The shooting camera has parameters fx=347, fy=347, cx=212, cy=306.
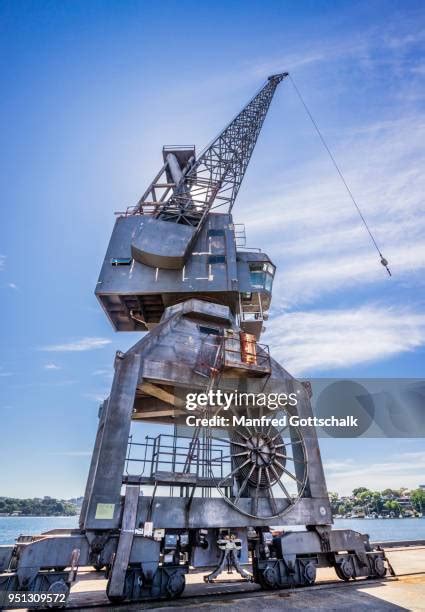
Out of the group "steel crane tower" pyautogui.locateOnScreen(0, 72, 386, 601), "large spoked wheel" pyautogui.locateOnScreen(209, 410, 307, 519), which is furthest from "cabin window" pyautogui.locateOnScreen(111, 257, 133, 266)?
"large spoked wheel" pyautogui.locateOnScreen(209, 410, 307, 519)

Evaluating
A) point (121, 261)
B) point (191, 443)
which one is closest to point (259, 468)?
point (191, 443)

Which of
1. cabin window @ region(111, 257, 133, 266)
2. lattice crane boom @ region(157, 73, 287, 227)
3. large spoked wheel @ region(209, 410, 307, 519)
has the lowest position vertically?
large spoked wheel @ region(209, 410, 307, 519)

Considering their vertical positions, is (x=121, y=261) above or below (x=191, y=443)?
above

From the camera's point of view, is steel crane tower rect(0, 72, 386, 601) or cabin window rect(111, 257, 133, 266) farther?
cabin window rect(111, 257, 133, 266)

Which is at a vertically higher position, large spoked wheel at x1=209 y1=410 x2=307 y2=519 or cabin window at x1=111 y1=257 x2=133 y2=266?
cabin window at x1=111 y1=257 x2=133 y2=266

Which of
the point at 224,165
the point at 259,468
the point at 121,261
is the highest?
the point at 224,165

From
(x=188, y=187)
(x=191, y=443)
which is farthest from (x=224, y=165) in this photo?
(x=191, y=443)

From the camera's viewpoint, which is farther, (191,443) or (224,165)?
(224,165)

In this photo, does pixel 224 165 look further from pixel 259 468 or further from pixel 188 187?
pixel 259 468

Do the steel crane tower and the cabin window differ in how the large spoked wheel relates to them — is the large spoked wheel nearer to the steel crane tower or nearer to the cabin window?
the steel crane tower

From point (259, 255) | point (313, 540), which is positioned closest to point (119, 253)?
point (259, 255)

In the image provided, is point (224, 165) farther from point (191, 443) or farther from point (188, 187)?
point (191, 443)

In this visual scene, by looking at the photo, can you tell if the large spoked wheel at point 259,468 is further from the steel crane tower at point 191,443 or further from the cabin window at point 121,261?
the cabin window at point 121,261

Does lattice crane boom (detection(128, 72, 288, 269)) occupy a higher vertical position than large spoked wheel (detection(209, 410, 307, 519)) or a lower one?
higher
